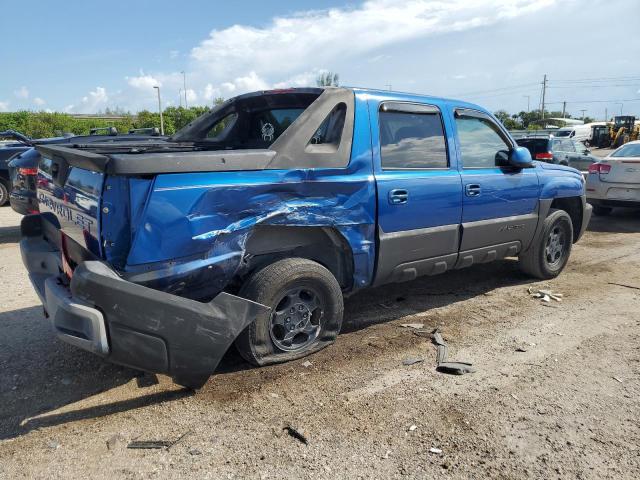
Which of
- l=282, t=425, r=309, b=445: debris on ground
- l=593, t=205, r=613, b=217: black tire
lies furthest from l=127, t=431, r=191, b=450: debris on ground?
l=593, t=205, r=613, b=217: black tire

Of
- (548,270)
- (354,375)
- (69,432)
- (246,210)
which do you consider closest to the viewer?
(69,432)

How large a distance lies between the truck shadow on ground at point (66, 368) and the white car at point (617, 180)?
5.76 meters

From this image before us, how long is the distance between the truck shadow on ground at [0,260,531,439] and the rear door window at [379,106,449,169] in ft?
4.74

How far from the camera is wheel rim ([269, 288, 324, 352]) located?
357 centimetres

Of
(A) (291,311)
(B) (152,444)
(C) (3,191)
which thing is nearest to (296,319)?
(A) (291,311)

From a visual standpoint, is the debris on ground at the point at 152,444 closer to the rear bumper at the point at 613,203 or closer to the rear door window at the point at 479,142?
the rear door window at the point at 479,142

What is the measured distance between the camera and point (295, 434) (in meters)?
2.86

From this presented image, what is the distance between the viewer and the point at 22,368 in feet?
12.0

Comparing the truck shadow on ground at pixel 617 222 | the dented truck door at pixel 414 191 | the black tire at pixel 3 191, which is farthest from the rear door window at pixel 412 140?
the black tire at pixel 3 191

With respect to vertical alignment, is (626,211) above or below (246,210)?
below

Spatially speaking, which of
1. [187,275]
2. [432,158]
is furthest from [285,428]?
[432,158]

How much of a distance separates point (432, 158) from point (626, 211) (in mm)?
9146

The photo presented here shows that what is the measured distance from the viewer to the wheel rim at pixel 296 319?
3.57 metres

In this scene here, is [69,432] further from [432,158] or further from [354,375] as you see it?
[432,158]
